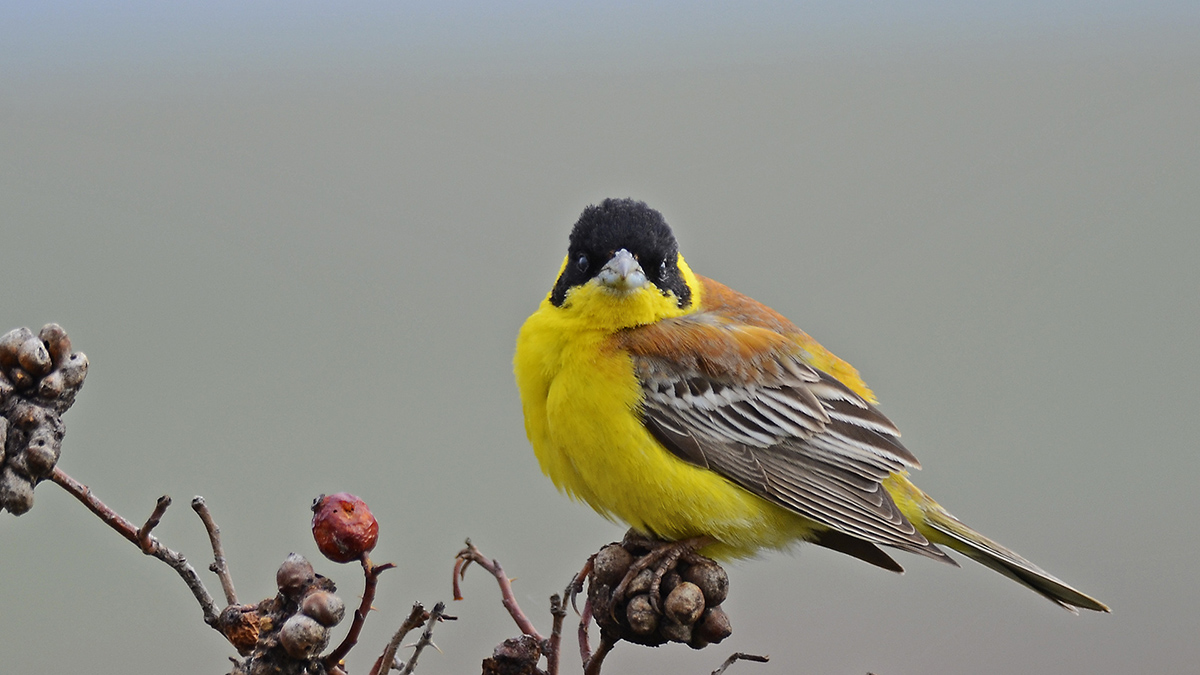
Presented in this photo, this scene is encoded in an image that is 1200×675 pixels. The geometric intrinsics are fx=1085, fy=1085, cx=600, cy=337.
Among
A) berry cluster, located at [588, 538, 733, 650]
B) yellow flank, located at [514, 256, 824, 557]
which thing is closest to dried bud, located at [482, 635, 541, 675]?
berry cluster, located at [588, 538, 733, 650]

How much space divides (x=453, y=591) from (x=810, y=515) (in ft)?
4.23

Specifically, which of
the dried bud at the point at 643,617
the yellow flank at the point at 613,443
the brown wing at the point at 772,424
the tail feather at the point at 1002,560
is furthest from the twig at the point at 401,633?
the tail feather at the point at 1002,560

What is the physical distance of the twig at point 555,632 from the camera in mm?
1455

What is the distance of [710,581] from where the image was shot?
1.58 metres

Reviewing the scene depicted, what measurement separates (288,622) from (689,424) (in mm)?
1735

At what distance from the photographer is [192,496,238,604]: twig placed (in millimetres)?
1358

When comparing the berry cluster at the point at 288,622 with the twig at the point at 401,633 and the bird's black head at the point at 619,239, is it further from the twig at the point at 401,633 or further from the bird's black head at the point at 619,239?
the bird's black head at the point at 619,239

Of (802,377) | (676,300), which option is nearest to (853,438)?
(802,377)

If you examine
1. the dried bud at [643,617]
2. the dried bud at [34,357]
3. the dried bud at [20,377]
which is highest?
the dried bud at [643,617]

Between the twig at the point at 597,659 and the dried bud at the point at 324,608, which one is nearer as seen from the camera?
the dried bud at the point at 324,608

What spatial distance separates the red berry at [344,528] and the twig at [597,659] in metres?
0.33

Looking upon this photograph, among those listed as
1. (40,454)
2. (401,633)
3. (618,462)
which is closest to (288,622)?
(401,633)

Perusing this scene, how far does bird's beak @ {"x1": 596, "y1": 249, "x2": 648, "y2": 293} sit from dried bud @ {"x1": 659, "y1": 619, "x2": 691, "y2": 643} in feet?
4.34

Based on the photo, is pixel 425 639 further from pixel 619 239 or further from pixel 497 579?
pixel 619 239
